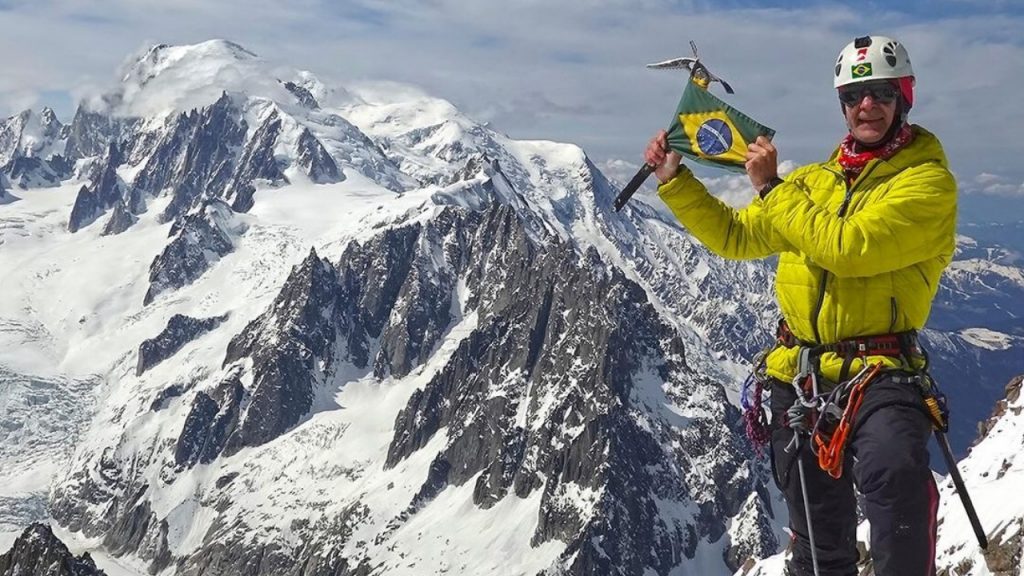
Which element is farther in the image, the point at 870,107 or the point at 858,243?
the point at 870,107

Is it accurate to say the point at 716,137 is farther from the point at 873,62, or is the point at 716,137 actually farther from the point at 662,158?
the point at 873,62

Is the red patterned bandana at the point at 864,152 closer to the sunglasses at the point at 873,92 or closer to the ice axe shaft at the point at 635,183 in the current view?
the sunglasses at the point at 873,92

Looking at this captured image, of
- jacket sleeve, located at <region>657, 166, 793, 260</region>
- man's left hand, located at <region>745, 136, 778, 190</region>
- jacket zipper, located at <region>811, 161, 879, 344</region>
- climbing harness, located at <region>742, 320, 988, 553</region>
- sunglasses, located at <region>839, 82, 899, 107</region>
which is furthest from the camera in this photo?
jacket sleeve, located at <region>657, 166, 793, 260</region>

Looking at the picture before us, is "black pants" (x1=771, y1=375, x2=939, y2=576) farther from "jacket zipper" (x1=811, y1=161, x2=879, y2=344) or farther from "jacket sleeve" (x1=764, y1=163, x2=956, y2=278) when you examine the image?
"jacket sleeve" (x1=764, y1=163, x2=956, y2=278)

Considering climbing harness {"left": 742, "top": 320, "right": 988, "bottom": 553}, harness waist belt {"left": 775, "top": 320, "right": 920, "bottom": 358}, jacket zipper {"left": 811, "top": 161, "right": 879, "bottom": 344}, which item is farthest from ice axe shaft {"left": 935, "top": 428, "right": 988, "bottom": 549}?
jacket zipper {"left": 811, "top": 161, "right": 879, "bottom": 344}

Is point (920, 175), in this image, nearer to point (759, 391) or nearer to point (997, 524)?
point (759, 391)

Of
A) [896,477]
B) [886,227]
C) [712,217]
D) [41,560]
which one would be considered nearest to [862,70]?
[886,227]
